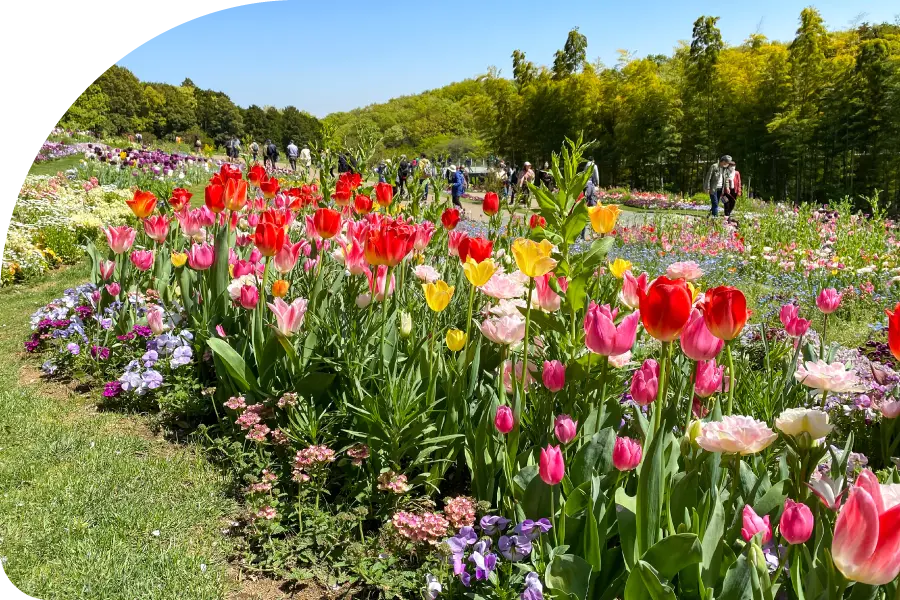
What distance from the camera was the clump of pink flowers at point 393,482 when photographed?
2.16m

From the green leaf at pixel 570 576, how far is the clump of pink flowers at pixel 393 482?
756 mm

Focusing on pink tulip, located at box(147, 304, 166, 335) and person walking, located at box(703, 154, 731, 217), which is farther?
person walking, located at box(703, 154, 731, 217)

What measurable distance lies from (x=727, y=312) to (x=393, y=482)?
130 centimetres

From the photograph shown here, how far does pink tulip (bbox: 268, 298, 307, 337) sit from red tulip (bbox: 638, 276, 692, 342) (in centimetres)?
156

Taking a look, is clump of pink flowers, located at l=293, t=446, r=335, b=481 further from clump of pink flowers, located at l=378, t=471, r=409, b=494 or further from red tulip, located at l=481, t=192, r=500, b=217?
red tulip, located at l=481, t=192, r=500, b=217

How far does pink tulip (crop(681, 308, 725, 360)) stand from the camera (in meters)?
1.36

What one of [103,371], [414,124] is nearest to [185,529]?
[103,371]

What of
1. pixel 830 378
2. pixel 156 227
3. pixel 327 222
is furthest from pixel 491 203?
pixel 830 378

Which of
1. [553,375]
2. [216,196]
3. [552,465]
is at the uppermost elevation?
[216,196]

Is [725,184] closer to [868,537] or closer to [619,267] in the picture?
[619,267]

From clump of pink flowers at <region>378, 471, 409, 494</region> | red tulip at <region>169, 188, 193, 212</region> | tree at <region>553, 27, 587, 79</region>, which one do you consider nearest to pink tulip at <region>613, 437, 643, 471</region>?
clump of pink flowers at <region>378, 471, 409, 494</region>

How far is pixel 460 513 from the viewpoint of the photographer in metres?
1.99

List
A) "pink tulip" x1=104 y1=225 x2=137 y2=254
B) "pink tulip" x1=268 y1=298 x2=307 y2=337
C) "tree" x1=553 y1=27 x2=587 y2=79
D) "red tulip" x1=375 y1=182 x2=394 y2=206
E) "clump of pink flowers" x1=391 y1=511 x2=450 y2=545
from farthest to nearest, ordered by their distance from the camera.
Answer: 1. "tree" x1=553 y1=27 x2=587 y2=79
2. "pink tulip" x1=104 y1=225 x2=137 y2=254
3. "red tulip" x1=375 y1=182 x2=394 y2=206
4. "pink tulip" x1=268 y1=298 x2=307 y2=337
5. "clump of pink flowers" x1=391 y1=511 x2=450 y2=545

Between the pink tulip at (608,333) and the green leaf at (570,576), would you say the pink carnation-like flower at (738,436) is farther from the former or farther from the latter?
the green leaf at (570,576)
